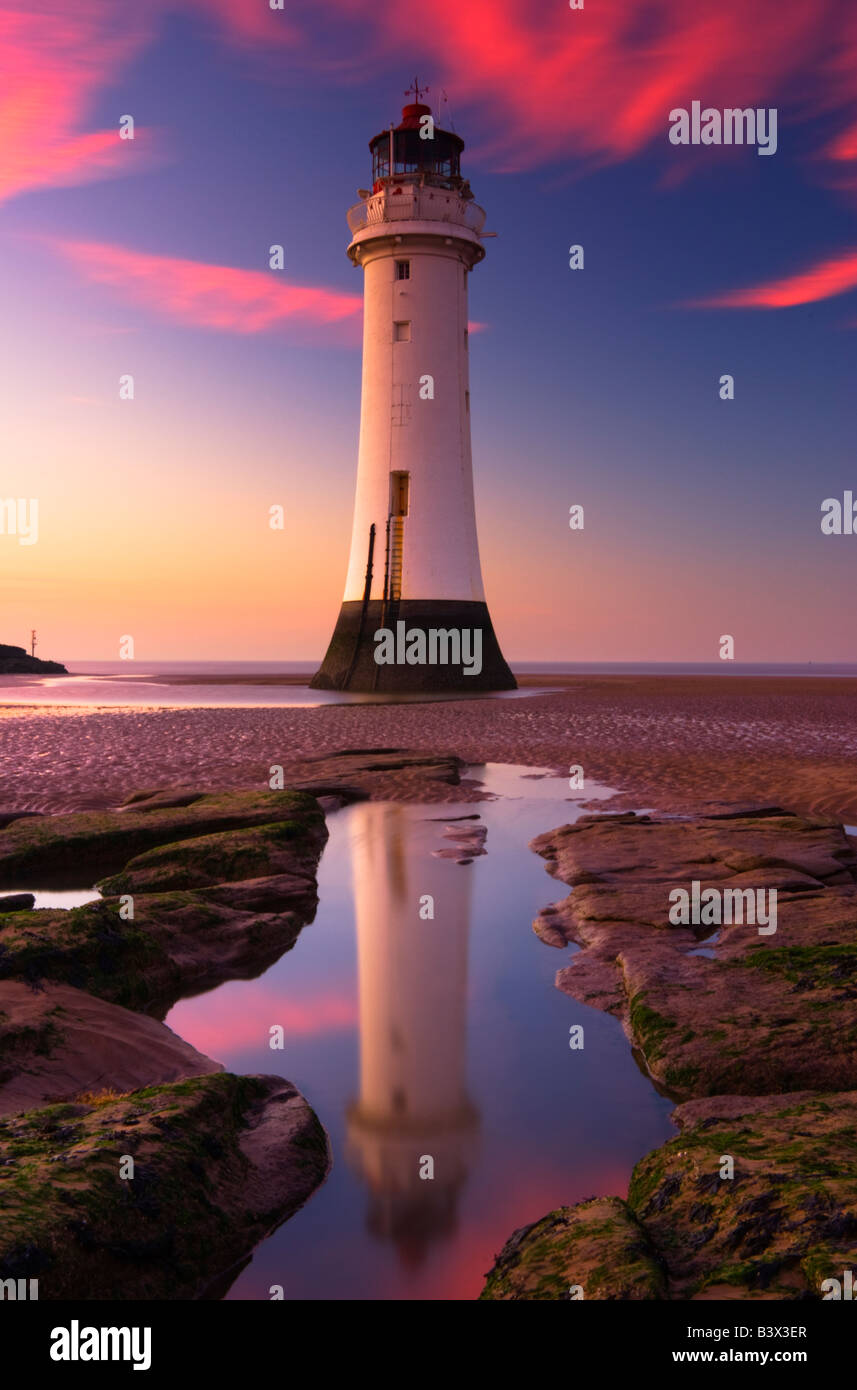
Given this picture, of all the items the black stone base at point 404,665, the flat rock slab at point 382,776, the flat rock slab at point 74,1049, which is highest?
the black stone base at point 404,665

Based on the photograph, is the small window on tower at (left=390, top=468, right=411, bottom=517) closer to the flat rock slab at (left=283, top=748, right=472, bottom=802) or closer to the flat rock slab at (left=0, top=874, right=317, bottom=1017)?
the flat rock slab at (left=283, top=748, right=472, bottom=802)

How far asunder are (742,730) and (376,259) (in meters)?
19.1

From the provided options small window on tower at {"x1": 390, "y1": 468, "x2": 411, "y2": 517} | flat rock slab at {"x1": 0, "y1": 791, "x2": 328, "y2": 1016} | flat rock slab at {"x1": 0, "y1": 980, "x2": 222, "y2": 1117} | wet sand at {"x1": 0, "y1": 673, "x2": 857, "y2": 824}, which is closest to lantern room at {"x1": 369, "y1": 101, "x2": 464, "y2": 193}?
small window on tower at {"x1": 390, "y1": 468, "x2": 411, "y2": 517}

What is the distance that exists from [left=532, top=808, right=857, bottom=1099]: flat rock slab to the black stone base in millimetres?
21481

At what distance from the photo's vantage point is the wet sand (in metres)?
14.3

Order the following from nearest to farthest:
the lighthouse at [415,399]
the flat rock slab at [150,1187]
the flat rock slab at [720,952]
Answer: the flat rock slab at [150,1187] < the flat rock slab at [720,952] < the lighthouse at [415,399]

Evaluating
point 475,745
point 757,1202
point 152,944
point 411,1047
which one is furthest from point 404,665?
point 757,1202

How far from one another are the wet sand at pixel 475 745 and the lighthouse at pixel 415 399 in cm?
376

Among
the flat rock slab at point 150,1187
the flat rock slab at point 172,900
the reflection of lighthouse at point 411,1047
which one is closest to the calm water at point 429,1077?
the reflection of lighthouse at point 411,1047

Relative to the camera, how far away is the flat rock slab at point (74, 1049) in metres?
4.58

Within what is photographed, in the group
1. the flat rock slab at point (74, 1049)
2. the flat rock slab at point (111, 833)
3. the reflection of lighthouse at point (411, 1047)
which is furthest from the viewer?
the flat rock slab at point (111, 833)

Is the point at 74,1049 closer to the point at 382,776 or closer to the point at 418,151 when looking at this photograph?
the point at 382,776

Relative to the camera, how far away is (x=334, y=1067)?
17.7 feet

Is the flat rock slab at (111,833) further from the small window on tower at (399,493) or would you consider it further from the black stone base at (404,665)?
the small window on tower at (399,493)
